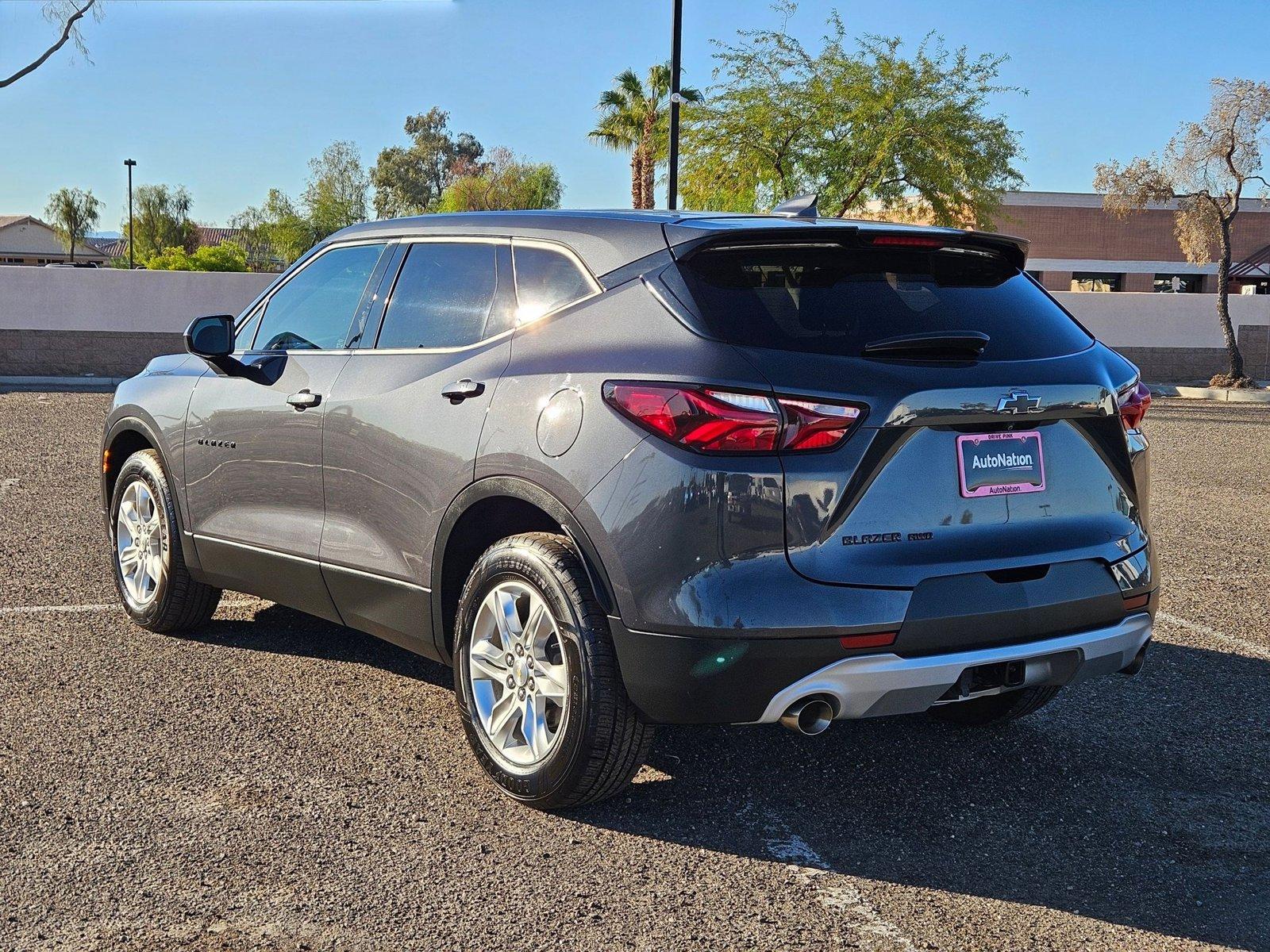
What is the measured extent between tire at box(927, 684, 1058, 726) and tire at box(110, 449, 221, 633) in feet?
10.4

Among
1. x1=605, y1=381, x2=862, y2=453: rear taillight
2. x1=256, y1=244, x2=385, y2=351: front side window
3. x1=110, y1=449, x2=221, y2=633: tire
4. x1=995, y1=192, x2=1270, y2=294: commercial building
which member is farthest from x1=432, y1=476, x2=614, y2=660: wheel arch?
x1=995, y1=192, x2=1270, y2=294: commercial building

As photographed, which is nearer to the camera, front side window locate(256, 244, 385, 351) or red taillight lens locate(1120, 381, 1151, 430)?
red taillight lens locate(1120, 381, 1151, 430)

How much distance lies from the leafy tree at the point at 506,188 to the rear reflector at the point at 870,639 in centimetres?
9489

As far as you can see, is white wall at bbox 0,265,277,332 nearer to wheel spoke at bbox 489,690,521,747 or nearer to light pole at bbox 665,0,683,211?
light pole at bbox 665,0,683,211

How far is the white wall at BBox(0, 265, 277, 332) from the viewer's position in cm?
2553

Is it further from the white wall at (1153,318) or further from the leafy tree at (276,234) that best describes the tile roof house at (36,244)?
the white wall at (1153,318)

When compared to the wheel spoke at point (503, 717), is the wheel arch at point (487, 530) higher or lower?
higher

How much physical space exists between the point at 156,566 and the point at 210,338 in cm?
121

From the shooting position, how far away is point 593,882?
356 centimetres

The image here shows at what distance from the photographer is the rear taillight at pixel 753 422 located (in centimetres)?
348

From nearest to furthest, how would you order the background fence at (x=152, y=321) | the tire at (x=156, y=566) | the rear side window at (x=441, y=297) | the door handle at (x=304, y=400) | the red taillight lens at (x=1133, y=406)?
the red taillight lens at (x=1133, y=406) < the rear side window at (x=441, y=297) < the door handle at (x=304, y=400) < the tire at (x=156, y=566) < the background fence at (x=152, y=321)

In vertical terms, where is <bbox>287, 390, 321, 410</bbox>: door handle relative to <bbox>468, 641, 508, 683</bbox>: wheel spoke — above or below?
above

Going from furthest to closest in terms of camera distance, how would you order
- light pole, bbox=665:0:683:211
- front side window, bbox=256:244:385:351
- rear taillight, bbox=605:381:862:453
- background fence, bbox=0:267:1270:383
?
background fence, bbox=0:267:1270:383, light pole, bbox=665:0:683:211, front side window, bbox=256:244:385:351, rear taillight, bbox=605:381:862:453

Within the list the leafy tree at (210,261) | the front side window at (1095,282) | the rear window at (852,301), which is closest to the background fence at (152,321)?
the rear window at (852,301)
